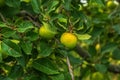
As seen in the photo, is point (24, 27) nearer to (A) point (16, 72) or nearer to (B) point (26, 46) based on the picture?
(B) point (26, 46)

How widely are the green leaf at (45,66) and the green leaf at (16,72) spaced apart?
0.06 meters

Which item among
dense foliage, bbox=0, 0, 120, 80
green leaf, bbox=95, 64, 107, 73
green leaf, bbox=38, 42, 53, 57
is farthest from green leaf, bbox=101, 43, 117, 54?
green leaf, bbox=38, 42, 53, 57

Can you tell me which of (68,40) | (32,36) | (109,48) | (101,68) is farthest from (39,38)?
(109,48)

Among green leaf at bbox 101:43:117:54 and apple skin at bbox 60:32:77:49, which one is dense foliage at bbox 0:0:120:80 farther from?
green leaf at bbox 101:43:117:54

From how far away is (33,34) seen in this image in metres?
1.57

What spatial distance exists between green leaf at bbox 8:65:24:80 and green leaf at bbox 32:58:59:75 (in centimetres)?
6

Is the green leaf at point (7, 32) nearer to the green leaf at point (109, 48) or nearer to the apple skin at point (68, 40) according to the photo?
the apple skin at point (68, 40)

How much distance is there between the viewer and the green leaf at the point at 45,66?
5.12 ft

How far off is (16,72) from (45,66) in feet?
0.39

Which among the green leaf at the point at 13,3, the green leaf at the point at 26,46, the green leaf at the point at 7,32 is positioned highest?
the green leaf at the point at 13,3

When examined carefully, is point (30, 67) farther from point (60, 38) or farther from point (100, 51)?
point (100, 51)

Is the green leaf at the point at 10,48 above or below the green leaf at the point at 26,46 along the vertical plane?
above

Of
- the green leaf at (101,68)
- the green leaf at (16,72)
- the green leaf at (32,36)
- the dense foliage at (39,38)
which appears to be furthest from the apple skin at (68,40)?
the green leaf at (101,68)

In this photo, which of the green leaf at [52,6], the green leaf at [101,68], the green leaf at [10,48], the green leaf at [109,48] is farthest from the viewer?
the green leaf at [109,48]
